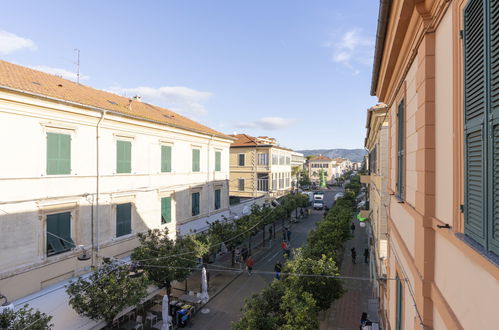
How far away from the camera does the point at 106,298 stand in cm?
1089

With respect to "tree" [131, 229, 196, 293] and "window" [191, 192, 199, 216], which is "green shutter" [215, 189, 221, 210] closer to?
"window" [191, 192, 199, 216]

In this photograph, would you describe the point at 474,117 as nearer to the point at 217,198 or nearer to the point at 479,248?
the point at 479,248

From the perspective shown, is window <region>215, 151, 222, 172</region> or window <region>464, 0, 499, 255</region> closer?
window <region>464, 0, 499, 255</region>

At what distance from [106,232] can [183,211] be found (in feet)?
21.7

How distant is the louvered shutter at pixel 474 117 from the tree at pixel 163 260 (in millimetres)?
12964

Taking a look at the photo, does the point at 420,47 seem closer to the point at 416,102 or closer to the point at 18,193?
the point at 416,102

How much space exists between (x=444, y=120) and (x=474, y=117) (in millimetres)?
813

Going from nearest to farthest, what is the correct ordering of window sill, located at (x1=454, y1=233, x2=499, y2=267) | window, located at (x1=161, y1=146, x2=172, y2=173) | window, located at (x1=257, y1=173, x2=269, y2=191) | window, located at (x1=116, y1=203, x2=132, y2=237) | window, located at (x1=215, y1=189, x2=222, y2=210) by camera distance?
window sill, located at (x1=454, y1=233, x2=499, y2=267) → window, located at (x1=116, y1=203, x2=132, y2=237) → window, located at (x1=161, y1=146, x2=172, y2=173) → window, located at (x1=215, y1=189, x2=222, y2=210) → window, located at (x1=257, y1=173, x2=269, y2=191)

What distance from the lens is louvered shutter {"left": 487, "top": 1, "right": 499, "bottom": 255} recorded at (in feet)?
7.15

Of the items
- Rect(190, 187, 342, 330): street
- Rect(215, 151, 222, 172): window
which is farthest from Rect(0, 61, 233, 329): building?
Rect(215, 151, 222, 172): window

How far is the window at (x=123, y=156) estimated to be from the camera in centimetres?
1612

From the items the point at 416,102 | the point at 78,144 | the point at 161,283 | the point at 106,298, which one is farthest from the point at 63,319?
the point at 416,102

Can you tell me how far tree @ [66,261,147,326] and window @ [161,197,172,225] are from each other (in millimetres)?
7683

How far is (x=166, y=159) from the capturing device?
19.8 metres
